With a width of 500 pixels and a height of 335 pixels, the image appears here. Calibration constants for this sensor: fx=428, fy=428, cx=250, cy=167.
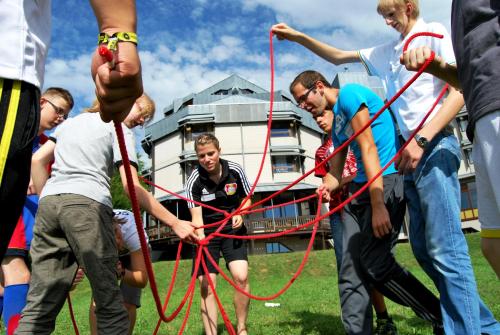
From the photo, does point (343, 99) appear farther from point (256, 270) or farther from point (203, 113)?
point (203, 113)

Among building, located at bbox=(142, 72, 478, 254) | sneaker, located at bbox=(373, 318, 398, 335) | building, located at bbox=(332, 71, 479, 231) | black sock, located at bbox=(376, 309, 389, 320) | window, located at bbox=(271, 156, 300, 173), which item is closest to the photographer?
sneaker, located at bbox=(373, 318, 398, 335)

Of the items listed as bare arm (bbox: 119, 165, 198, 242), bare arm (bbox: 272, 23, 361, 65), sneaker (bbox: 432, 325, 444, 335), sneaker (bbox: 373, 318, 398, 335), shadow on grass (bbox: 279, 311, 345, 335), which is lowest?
shadow on grass (bbox: 279, 311, 345, 335)

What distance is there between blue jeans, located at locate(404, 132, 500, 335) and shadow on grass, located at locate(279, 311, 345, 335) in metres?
1.84

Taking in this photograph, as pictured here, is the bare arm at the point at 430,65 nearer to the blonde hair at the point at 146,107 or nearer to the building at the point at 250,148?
the blonde hair at the point at 146,107

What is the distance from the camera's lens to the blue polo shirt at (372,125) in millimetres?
2945

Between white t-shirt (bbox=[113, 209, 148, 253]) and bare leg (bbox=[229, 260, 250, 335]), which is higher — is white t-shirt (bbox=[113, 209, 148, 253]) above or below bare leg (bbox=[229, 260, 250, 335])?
above

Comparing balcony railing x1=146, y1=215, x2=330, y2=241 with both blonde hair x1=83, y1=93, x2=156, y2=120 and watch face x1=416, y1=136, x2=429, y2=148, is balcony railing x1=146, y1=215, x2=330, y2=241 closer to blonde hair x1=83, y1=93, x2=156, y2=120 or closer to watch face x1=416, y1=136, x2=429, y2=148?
blonde hair x1=83, y1=93, x2=156, y2=120

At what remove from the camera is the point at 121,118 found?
130 centimetres

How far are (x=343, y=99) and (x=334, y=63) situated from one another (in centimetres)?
89

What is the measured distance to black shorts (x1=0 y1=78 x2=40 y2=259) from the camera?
1.22 m

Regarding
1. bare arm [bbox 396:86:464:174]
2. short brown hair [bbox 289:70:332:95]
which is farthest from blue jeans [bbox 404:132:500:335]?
short brown hair [bbox 289:70:332:95]

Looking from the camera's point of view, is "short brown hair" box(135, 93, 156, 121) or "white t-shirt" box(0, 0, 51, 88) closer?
"white t-shirt" box(0, 0, 51, 88)

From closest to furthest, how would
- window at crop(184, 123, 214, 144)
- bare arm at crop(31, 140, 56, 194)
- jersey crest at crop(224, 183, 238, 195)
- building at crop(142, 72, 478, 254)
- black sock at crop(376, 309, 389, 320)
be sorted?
1. bare arm at crop(31, 140, 56, 194)
2. black sock at crop(376, 309, 389, 320)
3. jersey crest at crop(224, 183, 238, 195)
4. building at crop(142, 72, 478, 254)
5. window at crop(184, 123, 214, 144)

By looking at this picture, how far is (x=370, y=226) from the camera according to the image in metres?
2.87
